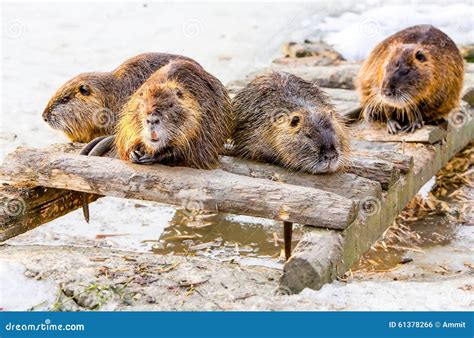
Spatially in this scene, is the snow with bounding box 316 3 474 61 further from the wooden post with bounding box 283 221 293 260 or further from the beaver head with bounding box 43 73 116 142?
the wooden post with bounding box 283 221 293 260

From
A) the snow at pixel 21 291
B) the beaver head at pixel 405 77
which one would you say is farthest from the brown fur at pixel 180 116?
the beaver head at pixel 405 77

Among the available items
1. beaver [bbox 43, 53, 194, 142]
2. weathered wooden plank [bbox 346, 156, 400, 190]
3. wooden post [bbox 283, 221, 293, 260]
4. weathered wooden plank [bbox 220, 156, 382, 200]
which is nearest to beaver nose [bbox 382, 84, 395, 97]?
weathered wooden plank [bbox 346, 156, 400, 190]

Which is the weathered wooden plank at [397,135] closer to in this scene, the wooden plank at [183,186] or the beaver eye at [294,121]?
the beaver eye at [294,121]

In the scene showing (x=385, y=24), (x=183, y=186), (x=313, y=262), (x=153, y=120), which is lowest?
(x=385, y=24)

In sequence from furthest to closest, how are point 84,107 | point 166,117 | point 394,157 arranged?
1. point 84,107
2. point 394,157
3. point 166,117

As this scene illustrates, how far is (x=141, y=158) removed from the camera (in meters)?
5.18

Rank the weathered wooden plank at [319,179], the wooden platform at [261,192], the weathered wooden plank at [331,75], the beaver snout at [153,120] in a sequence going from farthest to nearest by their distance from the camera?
the weathered wooden plank at [331,75] < the weathered wooden plank at [319,179] < the beaver snout at [153,120] < the wooden platform at [261,192]

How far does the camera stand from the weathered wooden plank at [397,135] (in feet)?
20.9

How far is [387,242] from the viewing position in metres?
6.12

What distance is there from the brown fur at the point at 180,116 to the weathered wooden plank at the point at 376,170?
0.81 m

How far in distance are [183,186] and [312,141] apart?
2.76 feet

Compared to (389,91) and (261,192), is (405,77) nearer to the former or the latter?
(389,91)

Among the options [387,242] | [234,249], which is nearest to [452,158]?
[387,242]

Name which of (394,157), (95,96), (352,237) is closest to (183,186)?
(352,237)
